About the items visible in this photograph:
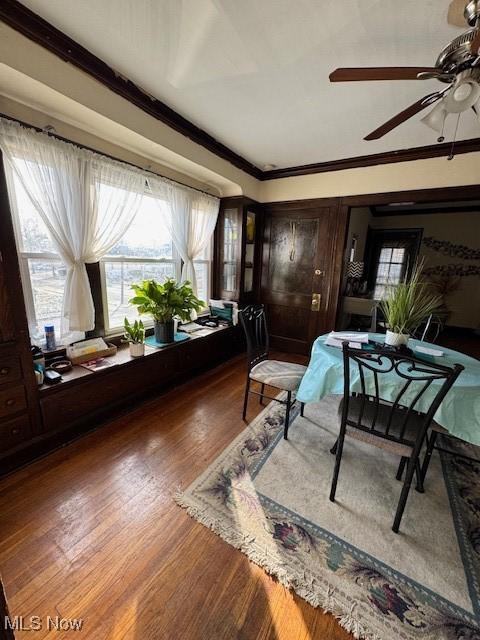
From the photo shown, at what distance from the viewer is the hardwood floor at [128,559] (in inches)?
40.6

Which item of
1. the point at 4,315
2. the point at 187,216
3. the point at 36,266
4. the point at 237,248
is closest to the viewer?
the point at 4,315

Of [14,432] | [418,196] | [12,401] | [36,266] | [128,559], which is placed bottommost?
[128,559]

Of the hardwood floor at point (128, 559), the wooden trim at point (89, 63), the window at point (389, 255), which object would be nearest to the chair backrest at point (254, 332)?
the hardwood floor at point (128, 559)

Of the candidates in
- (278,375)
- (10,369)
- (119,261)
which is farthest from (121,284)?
(278,375)

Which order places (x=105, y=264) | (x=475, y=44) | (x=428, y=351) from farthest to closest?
(x=105, y=264)
(x=428, y=351)
(x=475, y=44)

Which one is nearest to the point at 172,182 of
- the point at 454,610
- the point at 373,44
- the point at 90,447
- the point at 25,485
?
the point at 373,44

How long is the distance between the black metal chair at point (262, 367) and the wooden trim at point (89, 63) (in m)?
1.75

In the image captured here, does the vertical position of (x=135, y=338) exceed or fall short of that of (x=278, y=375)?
it exceeds it

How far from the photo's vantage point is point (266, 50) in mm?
1529

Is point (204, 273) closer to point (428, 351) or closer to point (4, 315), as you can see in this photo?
point (4, 315)

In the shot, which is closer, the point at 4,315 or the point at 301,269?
the point at 4,315

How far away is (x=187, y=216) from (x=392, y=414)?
2.84 metres

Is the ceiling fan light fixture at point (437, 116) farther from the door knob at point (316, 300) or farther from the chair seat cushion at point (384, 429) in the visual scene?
the door knob at point (316, 300)

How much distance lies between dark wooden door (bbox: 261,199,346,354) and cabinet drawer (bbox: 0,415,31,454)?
3111 millimetres
